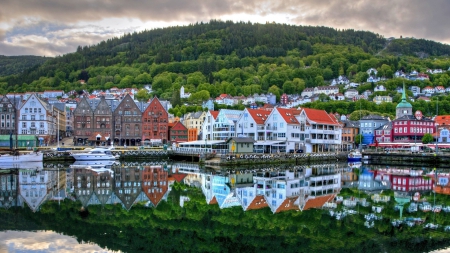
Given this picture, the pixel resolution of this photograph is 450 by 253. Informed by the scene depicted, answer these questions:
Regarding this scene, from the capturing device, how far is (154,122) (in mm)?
85312

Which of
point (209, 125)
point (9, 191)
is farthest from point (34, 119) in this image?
point (9, 191)

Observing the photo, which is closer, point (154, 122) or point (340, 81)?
point (154, 122)

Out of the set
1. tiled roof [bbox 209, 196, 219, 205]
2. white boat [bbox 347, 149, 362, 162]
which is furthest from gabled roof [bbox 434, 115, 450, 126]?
tiled roof [bbox 209, 196, 219, 205]

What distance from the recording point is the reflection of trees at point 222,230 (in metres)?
19.4

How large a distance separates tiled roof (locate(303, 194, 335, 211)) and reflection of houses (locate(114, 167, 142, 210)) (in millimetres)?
10873

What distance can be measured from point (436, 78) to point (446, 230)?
174 metres

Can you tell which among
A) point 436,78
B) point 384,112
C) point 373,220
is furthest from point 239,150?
point 436,78

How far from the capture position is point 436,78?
585ft

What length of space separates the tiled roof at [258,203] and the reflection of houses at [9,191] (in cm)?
1400

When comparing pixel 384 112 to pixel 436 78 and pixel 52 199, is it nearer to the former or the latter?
pixel 436 78

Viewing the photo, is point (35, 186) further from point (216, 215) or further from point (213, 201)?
point (216, 215)

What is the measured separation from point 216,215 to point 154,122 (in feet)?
202

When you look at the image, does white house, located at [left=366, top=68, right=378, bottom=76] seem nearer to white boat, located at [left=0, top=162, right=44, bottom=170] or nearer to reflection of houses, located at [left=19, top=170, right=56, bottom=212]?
white boat, located at [left=0, top=162, right=44, bottom=170]

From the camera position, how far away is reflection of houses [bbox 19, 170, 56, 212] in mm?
28766
